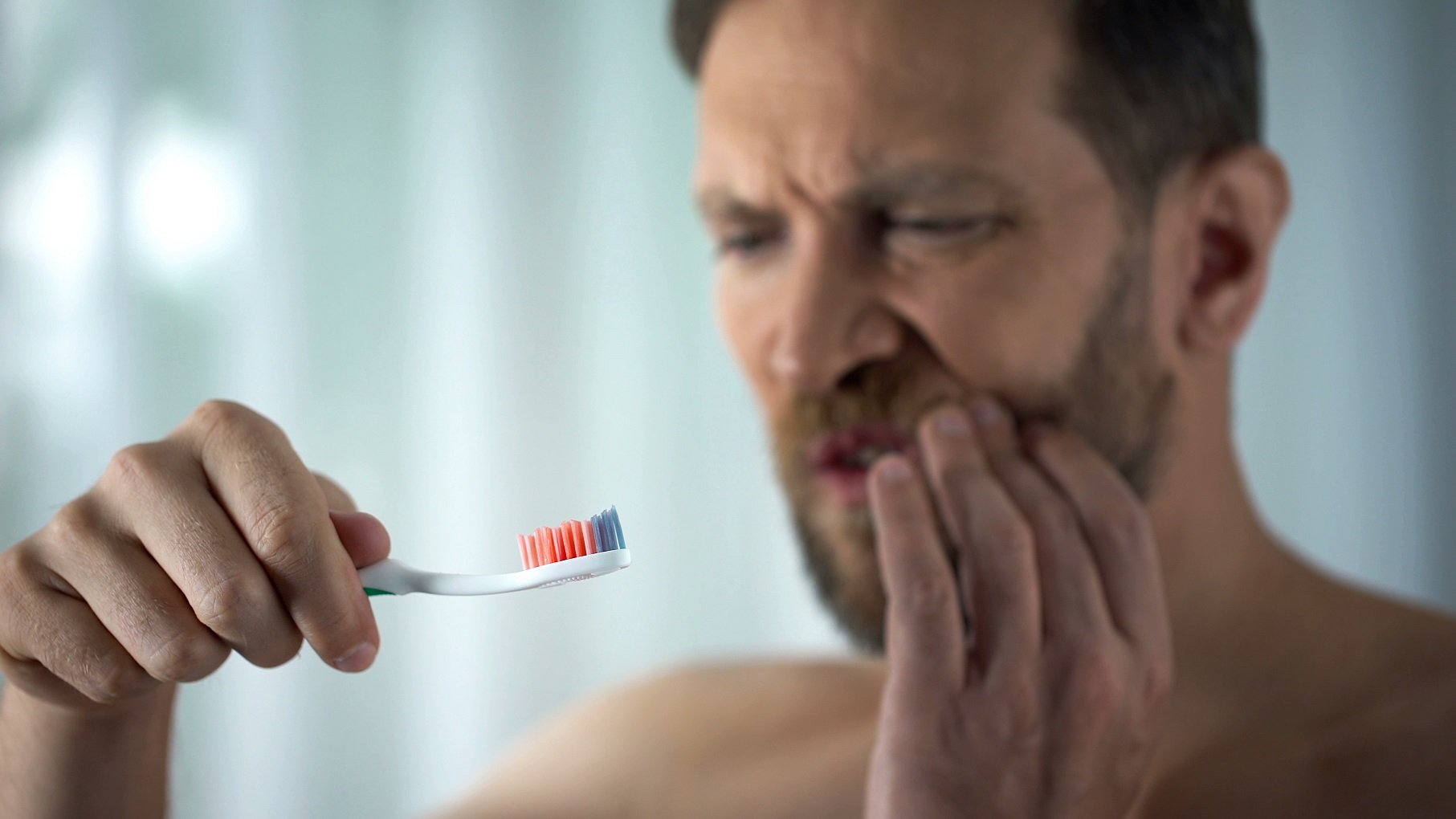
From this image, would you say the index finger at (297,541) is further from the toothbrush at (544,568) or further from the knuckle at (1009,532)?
the knuckle at (1009,532)

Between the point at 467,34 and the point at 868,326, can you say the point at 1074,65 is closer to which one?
the point at 868,326

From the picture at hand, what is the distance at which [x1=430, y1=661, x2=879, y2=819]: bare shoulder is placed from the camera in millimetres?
1184

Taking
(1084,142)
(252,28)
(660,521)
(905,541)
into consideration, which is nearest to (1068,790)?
(905,541)

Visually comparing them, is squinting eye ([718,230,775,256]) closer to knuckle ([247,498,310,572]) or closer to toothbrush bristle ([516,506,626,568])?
toothbrush bristle ([516,506,626,568])

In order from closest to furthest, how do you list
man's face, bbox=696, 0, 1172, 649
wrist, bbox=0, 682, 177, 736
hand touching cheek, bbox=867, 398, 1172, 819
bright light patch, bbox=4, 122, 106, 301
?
wrist, bbox=0, 682, 177, 736
hand touching cheek, bbox=867, 398, 1172, 819
man's face, bbox=696, 0, 1172, 649
bright light patch, bbox=4, 122, 106, 301

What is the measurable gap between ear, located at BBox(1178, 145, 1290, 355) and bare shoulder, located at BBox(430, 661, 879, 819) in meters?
0.55

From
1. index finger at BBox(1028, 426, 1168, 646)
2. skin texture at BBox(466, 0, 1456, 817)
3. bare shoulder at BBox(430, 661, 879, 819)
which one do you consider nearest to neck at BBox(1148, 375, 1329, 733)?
skin texture at BBox(466, 0, 1456, 817)

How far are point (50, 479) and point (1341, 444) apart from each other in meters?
1.74

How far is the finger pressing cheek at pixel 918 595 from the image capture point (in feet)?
2.62

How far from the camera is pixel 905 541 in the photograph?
2.74 feet

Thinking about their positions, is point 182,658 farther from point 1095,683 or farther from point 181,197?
point 181,197

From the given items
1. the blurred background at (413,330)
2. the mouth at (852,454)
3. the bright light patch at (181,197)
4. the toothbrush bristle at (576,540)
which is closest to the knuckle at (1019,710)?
the mouth at (852,454)

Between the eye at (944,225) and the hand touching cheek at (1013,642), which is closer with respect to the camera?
the hand touching cheek at (1013,642)

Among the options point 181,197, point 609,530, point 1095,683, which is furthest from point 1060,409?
point 181,197
